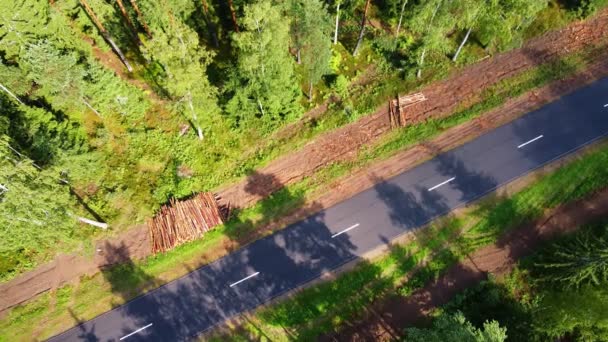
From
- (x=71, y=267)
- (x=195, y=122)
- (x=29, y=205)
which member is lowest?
(x=71, y=267)

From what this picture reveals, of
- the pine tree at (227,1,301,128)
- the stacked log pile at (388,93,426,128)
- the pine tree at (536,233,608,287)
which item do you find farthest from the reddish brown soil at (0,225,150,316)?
the pine tree at (536,233,608,287)

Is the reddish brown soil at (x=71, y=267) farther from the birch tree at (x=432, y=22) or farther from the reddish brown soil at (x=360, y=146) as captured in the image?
the birch tree at (x=432, y=22)

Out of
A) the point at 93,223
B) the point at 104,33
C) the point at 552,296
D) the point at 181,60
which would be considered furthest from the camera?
the point at 104,33

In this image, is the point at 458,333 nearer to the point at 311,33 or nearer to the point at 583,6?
the point at 311,33

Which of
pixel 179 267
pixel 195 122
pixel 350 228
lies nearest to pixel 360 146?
pixel 350 228

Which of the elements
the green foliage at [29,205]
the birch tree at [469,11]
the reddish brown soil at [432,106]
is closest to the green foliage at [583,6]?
the reddish brown soil at [432,106]

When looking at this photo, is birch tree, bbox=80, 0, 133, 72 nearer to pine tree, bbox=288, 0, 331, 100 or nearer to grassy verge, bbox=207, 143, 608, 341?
pine tree, bbox=288, 0, 331, 100

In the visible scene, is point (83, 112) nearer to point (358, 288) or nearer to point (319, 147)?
point (319, 147)

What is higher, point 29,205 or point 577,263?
point 29,205
